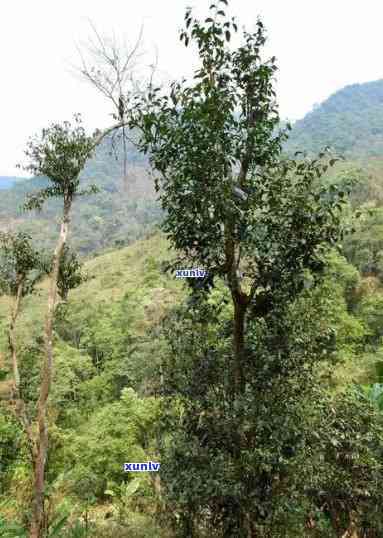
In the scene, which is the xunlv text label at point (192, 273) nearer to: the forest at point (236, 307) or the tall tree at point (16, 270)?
the forest at point (236, 307)

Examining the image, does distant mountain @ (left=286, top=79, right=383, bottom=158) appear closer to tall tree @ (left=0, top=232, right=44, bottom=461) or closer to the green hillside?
the green hillside

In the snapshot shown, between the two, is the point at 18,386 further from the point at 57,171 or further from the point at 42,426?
the point at 57,171

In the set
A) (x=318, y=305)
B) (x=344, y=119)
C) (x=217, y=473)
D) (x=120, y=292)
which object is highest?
(x=344, y=119)

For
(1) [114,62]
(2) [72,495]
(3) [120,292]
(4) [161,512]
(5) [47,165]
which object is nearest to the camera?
(1) [114,62]

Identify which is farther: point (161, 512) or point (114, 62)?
point (161, 512)

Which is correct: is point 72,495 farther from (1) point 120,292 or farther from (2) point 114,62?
(1) point 120,292

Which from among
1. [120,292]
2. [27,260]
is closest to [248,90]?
[27,260]

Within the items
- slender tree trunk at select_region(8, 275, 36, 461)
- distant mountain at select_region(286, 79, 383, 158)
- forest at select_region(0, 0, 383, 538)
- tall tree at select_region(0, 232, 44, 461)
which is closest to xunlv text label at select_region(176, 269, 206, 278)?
forest at select_region(0, 0, 383, 538)

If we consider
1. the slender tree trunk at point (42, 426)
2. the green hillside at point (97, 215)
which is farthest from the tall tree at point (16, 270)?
the green hillside at point (97, 215)

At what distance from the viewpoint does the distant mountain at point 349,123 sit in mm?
78450

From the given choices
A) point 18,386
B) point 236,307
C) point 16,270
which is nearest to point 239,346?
point 236,307

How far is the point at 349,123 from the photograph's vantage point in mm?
93875

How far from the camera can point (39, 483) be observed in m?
4.25

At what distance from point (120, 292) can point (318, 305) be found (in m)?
33.1
